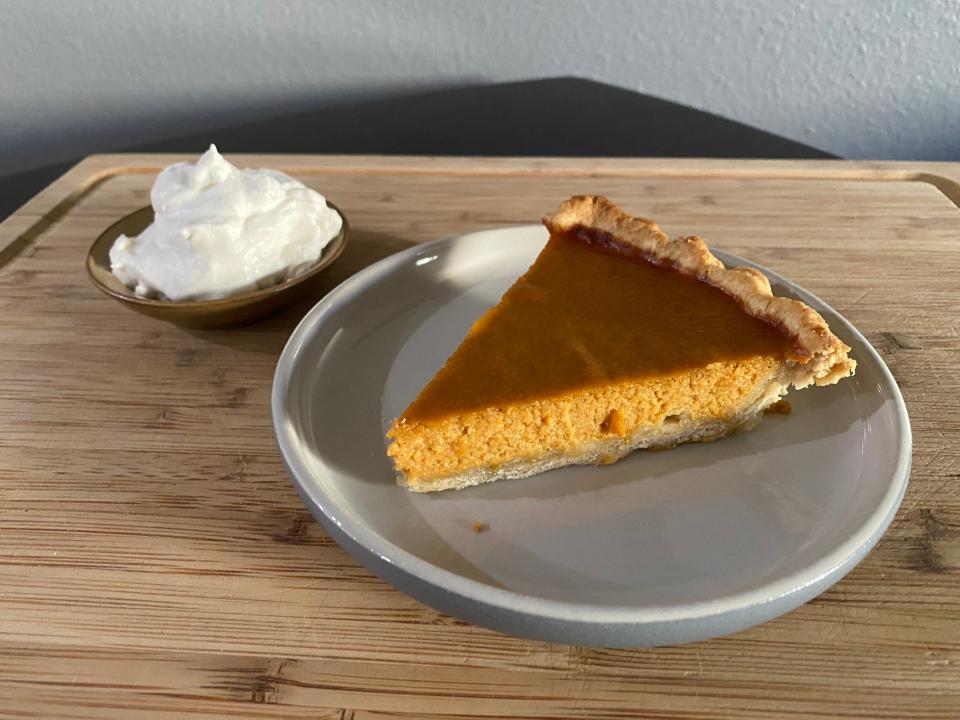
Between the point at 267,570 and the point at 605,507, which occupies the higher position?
the point at 605,507

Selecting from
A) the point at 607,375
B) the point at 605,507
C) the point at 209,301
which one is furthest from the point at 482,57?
the point at 605,507

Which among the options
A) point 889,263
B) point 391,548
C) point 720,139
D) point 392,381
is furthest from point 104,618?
point 720,139

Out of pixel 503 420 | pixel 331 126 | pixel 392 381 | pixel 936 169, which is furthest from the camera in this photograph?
pixel 331 126

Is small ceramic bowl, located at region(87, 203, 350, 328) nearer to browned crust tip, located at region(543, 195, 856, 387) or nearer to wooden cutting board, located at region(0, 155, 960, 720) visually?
wooden cutting board, located at region(0, 155, 960, 720)

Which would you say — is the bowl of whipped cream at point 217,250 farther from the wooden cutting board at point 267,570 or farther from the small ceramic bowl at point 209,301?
the wooden cutting board at point 267,570

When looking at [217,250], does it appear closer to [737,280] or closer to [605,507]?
[605,507]

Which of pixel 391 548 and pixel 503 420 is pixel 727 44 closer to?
pixel 503 420

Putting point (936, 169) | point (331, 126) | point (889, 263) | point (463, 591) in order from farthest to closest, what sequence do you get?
point (331, 126) < point (936, 169) < point (889, 263) < point (463, 591)
